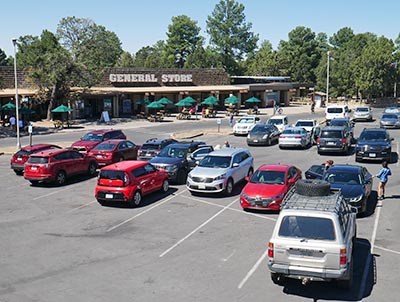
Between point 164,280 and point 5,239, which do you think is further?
point 5,239

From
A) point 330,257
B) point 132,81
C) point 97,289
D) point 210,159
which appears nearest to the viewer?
point 330,257

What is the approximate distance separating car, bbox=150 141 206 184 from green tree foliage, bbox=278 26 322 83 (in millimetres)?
87817

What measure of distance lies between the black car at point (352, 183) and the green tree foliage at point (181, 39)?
99.3 meters

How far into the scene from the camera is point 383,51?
273 ft

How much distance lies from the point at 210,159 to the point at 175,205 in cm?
305

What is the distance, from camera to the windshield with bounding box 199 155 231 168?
67.6 ft

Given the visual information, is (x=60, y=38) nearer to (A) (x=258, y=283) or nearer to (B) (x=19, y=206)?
(B) (x=19, y=206)

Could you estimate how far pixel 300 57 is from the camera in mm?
108938

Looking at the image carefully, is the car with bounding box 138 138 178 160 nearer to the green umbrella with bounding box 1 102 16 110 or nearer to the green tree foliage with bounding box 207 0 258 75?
the green umbrella with bounding box 1 102 16 110

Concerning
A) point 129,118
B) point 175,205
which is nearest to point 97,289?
point 175,205

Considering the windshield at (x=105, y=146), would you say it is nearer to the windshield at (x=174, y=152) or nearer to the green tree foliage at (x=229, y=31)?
the windshield at (x=174, y=152)

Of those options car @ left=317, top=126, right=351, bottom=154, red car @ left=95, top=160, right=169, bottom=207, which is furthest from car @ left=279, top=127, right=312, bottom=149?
red car @ left=95, top=160, right=169, bottom=207

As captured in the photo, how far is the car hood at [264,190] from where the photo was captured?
1703 centimetres

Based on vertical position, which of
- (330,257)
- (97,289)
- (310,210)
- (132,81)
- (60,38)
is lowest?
(97,289)
